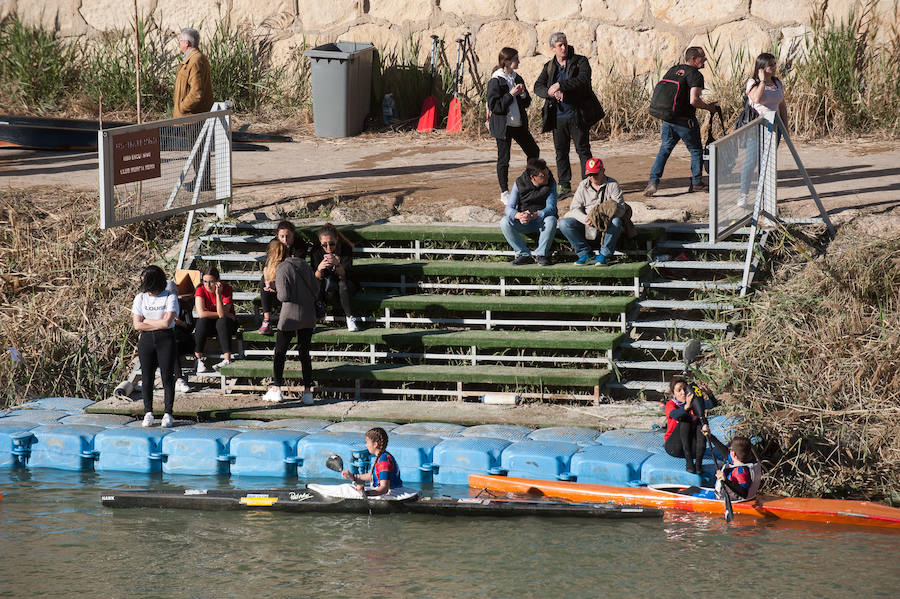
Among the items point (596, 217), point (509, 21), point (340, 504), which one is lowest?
point (340, 504)

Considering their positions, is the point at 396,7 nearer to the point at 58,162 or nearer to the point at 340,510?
the point at 58,162

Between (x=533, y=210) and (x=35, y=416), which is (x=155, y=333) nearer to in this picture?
(x=35, y=416)

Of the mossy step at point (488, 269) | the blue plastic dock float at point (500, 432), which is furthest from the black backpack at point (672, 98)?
the blue plastic dock float at point (500, 432)

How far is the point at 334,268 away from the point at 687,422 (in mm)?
4151

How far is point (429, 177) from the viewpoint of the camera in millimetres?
14984

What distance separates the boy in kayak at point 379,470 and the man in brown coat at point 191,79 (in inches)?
246

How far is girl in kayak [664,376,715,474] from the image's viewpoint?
30.0ft

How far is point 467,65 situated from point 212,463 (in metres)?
9.98

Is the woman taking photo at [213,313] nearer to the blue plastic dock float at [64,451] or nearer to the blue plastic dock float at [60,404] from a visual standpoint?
the blue plastic dock float at [60,404]

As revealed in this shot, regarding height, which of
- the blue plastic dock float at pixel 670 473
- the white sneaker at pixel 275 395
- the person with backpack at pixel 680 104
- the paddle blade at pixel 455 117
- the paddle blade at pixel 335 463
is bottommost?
the blue plastic dock float at pixel 670 473

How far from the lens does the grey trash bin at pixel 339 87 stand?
1722 centimetres

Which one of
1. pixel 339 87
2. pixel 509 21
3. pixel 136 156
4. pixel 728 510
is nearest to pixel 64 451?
pixel 136 156

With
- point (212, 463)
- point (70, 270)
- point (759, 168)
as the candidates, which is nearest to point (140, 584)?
point (212, 463)

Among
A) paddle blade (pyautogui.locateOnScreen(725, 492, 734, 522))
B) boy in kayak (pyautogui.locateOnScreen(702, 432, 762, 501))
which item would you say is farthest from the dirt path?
paddle blade (pyautogui.locateOnScreen(725, 492, 734, 522))
